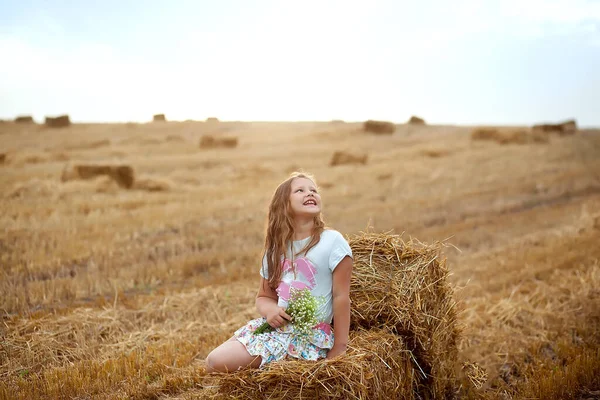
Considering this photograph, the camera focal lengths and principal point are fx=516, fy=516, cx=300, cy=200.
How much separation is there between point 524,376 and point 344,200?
8904mm

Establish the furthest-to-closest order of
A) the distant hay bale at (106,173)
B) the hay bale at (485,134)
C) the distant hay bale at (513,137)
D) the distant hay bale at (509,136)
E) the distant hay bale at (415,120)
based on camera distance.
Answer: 1. the distant hay bale at (415,120)
2. the hay bale at (485,134)
3. the distant hay bale at (509,136)
4. the distant hay bale at (513,137)
5. the distant hay bale at (106,173)

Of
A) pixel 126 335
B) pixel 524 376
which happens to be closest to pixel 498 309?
pixel 524 376

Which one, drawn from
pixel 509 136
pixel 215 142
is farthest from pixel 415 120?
pixel 215 142

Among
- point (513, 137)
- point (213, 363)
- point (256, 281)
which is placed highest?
point (513, 137)

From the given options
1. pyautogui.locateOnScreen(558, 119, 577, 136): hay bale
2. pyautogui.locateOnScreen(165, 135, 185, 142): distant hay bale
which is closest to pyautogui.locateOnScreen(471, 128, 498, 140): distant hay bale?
pyautogui.locateOnScreen(558, 119, 577, 136): hay bale

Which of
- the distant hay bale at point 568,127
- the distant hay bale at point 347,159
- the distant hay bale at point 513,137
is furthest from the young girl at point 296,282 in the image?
the distant hay bale at point 568,127

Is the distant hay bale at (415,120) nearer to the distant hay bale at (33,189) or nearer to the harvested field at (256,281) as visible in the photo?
the harvested field at (256,281)

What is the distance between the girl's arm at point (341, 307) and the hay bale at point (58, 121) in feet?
94.7

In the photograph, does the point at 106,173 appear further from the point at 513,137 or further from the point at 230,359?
the point at 513,137

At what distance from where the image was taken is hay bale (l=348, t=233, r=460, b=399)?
13.0 feet

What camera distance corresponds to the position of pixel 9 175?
44.2 ft

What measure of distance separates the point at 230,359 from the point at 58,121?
2893 cm

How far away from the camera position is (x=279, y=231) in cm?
372

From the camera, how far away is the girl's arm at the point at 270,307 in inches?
137
